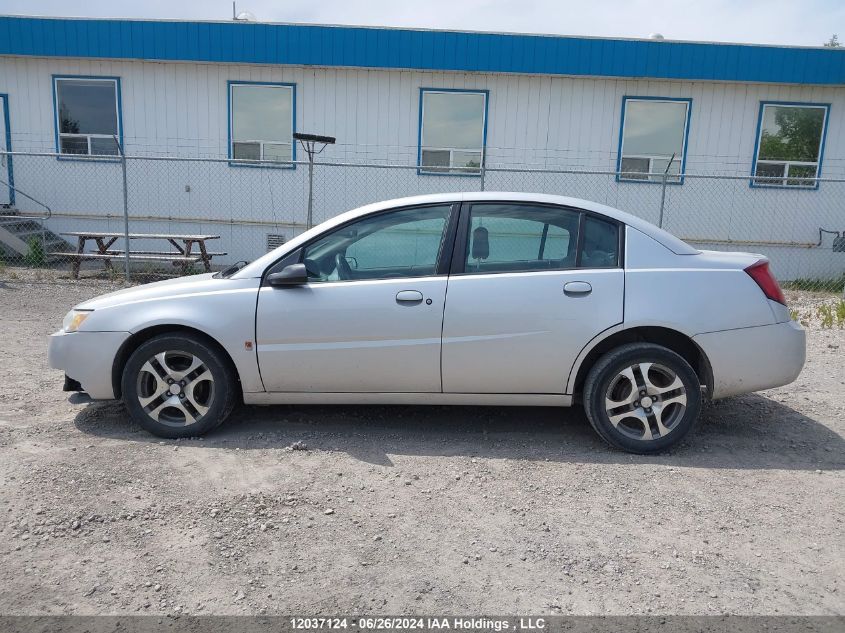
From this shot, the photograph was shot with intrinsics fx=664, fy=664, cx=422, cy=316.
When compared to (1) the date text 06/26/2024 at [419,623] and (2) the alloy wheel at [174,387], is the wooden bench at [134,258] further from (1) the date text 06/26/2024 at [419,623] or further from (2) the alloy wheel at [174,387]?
(1) the date text 06/26/2024 at [419,623]

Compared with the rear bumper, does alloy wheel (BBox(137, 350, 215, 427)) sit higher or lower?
lower

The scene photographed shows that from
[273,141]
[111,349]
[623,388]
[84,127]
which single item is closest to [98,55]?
[84,127]

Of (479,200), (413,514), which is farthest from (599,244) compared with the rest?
(413,514)

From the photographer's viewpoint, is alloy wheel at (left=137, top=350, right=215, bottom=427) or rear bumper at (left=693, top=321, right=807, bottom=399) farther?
alloy wheel at (left=137, top=350, right=215, bottom=427)

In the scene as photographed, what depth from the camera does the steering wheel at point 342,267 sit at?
440 cm

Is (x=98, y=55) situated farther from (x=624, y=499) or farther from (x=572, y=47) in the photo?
(x=624, y=499)

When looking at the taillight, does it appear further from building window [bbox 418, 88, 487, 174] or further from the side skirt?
building window [bbox 418, 88, 487, 174]

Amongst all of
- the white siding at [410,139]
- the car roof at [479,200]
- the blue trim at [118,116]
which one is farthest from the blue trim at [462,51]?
the car roof at [479,200]

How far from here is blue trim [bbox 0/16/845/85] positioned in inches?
482

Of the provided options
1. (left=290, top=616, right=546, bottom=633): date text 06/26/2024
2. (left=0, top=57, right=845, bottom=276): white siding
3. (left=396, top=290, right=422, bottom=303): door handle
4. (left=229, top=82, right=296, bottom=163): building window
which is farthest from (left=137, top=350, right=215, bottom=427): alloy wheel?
(left=229, top=82, right=296, bottom=163): building window

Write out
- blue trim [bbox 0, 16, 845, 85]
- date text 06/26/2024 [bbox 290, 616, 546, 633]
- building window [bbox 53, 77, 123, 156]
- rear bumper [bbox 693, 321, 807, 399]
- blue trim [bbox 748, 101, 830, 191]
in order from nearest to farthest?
date text 06/26/2024 [bbox 290, 616, 546, 633] < rear bumper [bbox 693, 321, 807, 399] < blue trim [bbox 0, 16, 845, 85] < blue trim [bbox 748, 101, 830, 191] < building window [bbox 53, 77, 123, 156]

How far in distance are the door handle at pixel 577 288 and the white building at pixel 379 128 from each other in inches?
347

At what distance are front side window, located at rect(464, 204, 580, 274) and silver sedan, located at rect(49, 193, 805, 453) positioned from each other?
1 centimetres

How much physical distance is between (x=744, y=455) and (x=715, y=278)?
1.18 metres
